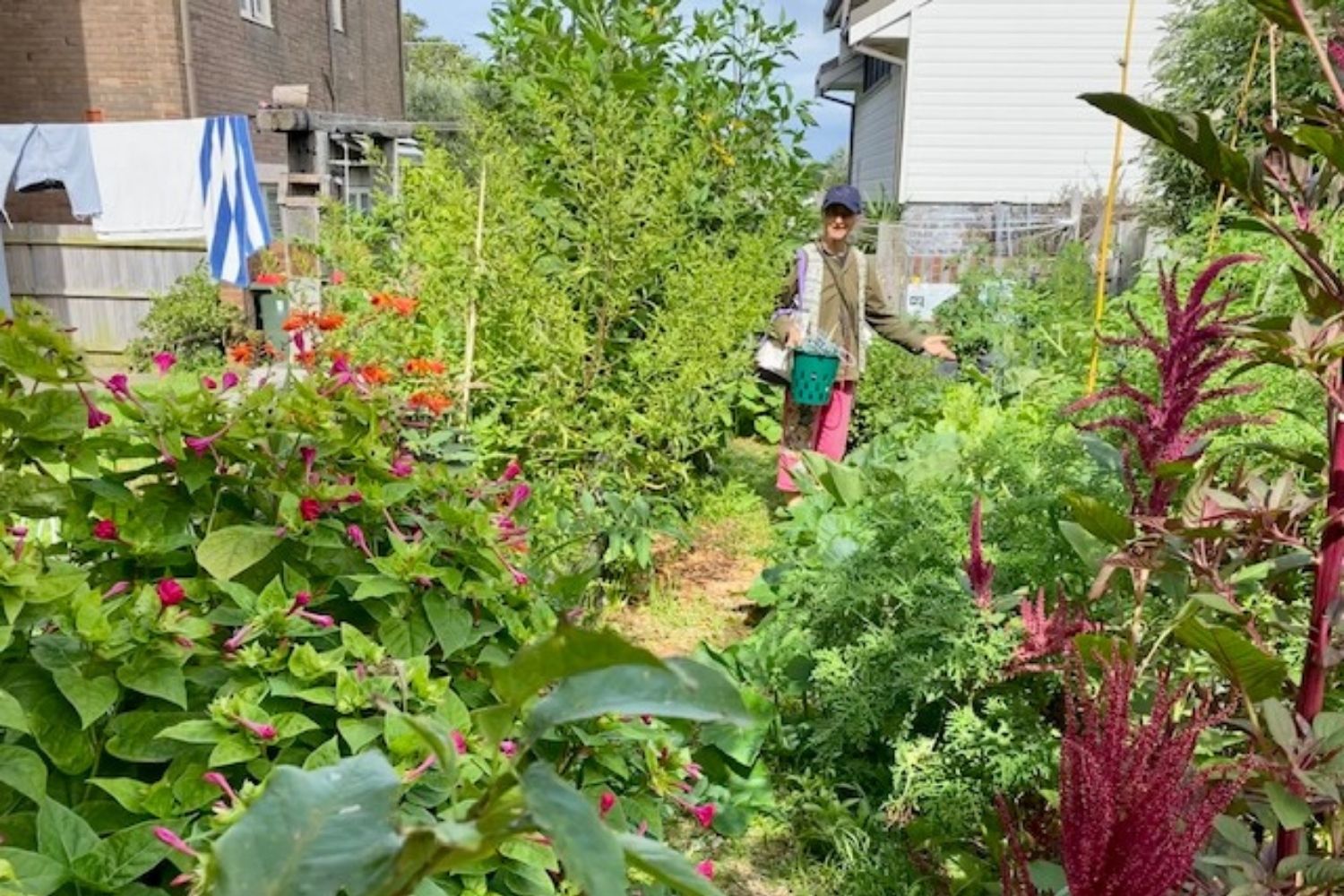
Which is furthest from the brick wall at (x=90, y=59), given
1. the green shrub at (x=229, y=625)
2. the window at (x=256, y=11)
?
the green shrub at (x=229, y=625)

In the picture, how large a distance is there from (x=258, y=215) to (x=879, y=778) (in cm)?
812

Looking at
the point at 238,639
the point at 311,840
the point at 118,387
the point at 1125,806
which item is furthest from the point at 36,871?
the point at 1125,806

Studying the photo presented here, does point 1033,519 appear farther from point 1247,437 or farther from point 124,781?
point 124,781

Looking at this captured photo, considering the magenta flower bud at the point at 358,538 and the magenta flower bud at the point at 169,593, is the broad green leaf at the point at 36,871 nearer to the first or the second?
the magenta flower bud at the point at 169,593

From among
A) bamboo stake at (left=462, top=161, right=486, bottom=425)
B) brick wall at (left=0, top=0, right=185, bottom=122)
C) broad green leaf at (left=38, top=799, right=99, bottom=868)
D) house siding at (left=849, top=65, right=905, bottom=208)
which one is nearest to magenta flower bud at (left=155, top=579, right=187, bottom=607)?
broad green leaf at (left=38, top=799, right=99, bottom=868)

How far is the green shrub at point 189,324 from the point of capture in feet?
30.3

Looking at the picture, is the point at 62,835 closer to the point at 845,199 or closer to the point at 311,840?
the point at 311,840

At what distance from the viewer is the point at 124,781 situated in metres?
1.15

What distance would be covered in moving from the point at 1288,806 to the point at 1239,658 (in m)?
0.17

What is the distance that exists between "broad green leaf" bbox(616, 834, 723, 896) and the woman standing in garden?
14.1ft

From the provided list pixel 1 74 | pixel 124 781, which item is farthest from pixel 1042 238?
pixel 124 781

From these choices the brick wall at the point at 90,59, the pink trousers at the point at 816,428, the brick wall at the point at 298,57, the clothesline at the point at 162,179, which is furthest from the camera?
the brick wall at the point at 298,57

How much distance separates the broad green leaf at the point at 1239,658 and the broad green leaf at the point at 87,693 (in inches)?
48.1

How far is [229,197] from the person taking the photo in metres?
8.64
